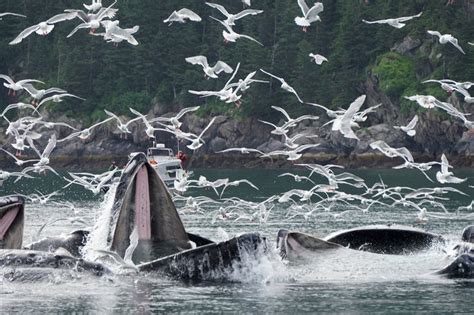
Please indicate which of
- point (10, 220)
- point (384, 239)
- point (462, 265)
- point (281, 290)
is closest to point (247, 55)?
point (384, 239)

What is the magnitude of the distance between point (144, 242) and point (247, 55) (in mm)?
101017

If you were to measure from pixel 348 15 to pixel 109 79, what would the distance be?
2918 cm

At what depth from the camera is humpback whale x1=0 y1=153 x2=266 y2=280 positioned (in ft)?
103

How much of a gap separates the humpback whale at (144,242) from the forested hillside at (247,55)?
87.1m

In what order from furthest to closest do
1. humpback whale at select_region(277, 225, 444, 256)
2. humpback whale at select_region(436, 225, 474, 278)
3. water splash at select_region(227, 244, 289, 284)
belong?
humpback whale at select_region(277, 225, 444, 256)
humpback whale at select_region(436, 225, 474, 278)
water splash at select_region(227, 244, 289, 284)

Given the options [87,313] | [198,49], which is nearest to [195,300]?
[87,313]

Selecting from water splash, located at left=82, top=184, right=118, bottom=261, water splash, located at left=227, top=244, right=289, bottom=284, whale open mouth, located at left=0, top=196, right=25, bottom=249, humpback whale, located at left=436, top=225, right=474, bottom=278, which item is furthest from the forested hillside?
whale open mouth, located at left=0, top=196, right=25, bottom=249

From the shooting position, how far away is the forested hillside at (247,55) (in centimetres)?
12488

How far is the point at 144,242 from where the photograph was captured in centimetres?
3350

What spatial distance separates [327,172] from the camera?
5103 centimetres

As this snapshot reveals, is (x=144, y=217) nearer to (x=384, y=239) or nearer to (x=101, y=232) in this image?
(x=101, y=232)

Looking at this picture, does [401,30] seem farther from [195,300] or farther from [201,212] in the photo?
[195,300]

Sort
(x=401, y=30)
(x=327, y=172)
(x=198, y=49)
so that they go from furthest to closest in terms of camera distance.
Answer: (x=198, y=49)
(x=401, y=30)
(x=327, y=172)

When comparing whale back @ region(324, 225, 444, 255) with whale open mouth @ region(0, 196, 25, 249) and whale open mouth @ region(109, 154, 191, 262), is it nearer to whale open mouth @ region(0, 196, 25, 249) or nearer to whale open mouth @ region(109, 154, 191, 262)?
whale open mouth @ region(109, 154, 191, 262)
